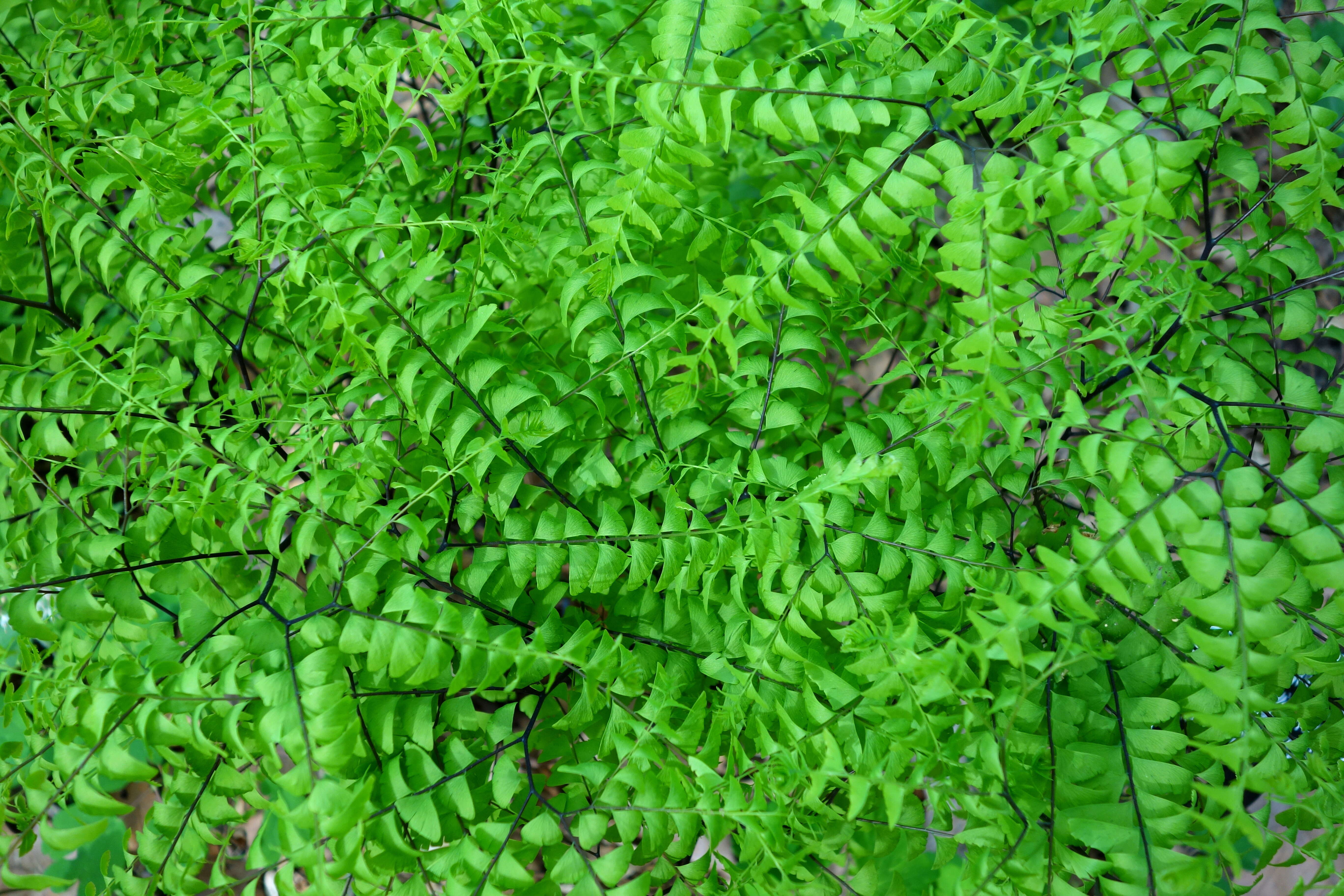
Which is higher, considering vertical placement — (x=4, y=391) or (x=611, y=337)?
(x=611, y=337)

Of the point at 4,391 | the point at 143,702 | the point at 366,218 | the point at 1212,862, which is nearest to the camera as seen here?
the point at 1212,862

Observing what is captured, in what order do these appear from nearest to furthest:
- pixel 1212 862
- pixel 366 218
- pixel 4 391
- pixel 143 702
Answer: pixel 1212 862
pixel 143 702
pixel 366 218
pixel 4 391

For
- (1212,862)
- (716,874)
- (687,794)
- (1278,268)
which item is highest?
(1278,268)

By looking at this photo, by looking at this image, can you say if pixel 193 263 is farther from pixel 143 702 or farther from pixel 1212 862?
pixel 1212 862

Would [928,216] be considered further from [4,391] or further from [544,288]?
[4,391]

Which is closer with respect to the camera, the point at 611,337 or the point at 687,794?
the point at 687,794

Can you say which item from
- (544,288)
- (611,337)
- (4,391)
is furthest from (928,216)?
(4,391)
